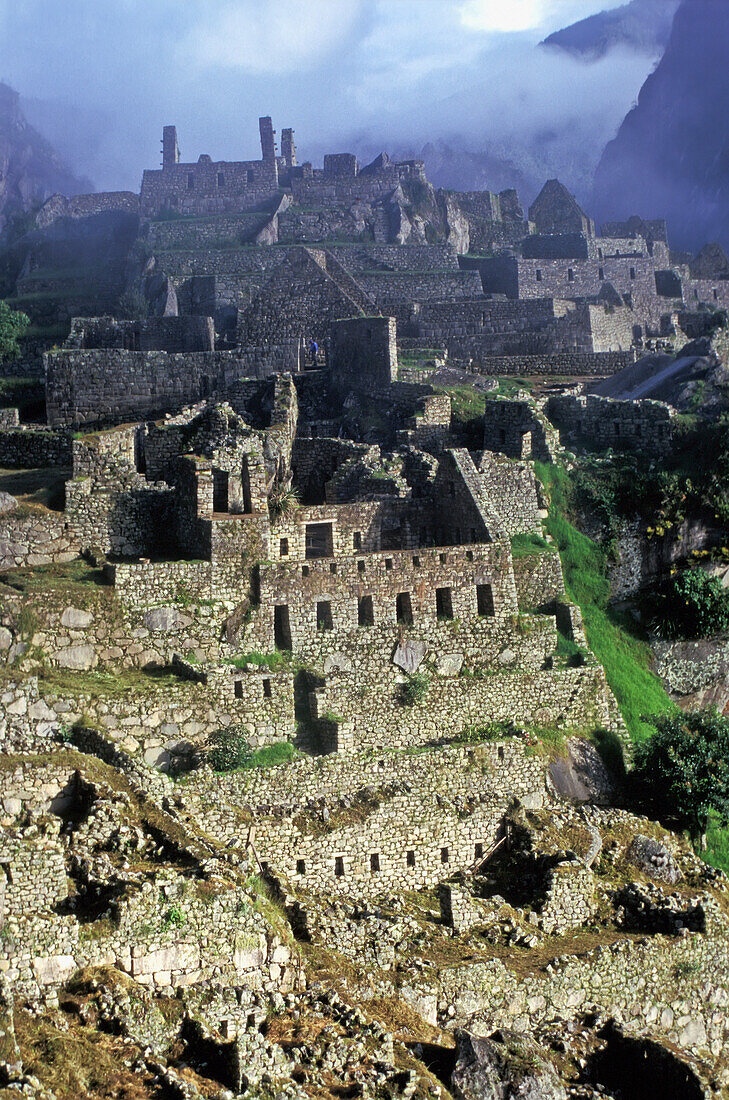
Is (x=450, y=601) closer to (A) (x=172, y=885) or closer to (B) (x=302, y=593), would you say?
(B) (x=302, y=593)

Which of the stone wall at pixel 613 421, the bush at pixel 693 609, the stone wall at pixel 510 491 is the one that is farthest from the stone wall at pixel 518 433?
the bush at pixel 693 609

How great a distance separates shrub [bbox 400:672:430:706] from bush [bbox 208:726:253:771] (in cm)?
320

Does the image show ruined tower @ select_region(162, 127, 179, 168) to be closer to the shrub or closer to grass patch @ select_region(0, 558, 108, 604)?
grass patch @ select_region(0, 558, 108, 604)

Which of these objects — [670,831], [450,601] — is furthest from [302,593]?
[670,831]

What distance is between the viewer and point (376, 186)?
5394cm

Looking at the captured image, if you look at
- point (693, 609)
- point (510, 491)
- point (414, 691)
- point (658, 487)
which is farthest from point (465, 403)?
point (414, 691)

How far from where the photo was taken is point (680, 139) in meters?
95.9

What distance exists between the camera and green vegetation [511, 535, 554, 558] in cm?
3028

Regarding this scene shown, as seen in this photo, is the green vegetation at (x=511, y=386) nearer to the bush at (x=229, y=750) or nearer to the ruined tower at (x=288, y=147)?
the bush at (x=229, y=750)

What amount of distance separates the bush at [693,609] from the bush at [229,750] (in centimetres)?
1032

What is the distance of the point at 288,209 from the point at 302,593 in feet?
92.6

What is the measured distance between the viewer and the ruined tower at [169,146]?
57688 millimetres

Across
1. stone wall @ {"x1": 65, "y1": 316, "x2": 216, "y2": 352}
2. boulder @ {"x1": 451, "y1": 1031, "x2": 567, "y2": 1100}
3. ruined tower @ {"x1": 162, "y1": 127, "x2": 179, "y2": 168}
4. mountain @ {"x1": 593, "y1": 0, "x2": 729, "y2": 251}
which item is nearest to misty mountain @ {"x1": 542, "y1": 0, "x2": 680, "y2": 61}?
mountain @ {"x1": 593, "y1": 0, "x2": 729, "y2": 251}

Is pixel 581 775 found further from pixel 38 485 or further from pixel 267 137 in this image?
pixel 267 137
